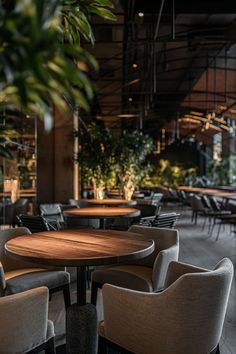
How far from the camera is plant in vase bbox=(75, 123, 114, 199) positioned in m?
7.84

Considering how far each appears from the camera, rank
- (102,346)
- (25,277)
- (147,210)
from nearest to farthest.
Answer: (102,346) → (25,277) → (147,210)

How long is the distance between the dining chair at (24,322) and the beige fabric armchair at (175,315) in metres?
0.38

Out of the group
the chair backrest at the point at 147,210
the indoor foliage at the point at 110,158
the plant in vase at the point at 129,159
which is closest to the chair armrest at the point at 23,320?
the chair backrest at the point at 147,210

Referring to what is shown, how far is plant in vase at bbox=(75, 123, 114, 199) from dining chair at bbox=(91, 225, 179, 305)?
437 cm

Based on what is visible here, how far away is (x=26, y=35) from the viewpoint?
92cm

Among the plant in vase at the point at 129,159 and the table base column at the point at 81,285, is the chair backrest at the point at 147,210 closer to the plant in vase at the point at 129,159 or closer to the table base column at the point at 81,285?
the plant in vase at the point at 129,159

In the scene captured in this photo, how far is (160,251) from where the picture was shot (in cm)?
312

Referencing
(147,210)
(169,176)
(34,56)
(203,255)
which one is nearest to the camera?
(34,56)

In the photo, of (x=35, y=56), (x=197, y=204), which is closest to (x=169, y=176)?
(x=197, y=204)

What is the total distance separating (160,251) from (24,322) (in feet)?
4.72

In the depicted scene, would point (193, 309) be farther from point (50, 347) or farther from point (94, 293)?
point (94, 293)

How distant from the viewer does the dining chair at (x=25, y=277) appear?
285 centimetres

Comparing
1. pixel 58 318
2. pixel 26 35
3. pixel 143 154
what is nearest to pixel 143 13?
pixel 143 154

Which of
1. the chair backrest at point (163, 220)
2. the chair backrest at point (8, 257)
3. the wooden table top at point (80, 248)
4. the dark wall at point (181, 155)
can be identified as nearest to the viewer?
the wooden table top at point (80, 248)
